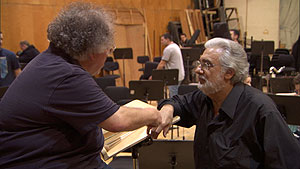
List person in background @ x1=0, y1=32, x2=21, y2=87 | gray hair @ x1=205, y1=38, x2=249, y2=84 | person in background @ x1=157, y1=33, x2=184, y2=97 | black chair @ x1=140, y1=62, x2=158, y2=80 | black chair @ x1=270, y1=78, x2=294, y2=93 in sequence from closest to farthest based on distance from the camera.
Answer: gray hair @ x1=205, y1=38, x2=249, y2=84
black chair @ x1=270, y1=78, x2=294, y2=93
person in background @ x1=0, y1=32, x2=21, y2=87
person in background @ x1=157, y1=33, x2=184, y2=97
black chair @ x1=140, y1=62, x2=158, y2=80

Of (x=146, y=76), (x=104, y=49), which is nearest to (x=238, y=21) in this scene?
(x=146, y=76)

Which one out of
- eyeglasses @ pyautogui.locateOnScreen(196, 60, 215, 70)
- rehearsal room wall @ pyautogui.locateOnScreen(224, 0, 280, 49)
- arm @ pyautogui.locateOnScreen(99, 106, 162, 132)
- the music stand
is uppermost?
rehearsal room wall @ pyautogui.locateOnScreen(224, 0, 280, 49)

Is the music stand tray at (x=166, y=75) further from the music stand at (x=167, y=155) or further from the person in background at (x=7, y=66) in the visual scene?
the music stand at (x=167, y=155)

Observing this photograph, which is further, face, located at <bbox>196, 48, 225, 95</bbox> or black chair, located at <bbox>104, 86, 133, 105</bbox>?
black chair, located at <bbox>104, 86, 133, 105</bbox>

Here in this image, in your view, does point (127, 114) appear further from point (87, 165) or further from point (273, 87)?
point (273, 87)

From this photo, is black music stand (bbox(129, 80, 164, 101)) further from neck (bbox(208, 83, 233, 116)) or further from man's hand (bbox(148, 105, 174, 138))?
neck (bbox(208, 83, 233, 116))

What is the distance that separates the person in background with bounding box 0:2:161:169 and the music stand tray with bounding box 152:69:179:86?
4.31m

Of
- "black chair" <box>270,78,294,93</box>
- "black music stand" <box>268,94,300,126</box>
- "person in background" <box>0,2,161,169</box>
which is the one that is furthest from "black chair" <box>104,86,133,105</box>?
"person in background" <box>0,2,161,169</box>

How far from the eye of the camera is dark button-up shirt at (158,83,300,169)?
160cm

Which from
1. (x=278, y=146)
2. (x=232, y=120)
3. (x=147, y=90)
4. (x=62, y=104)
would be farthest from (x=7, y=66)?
(x=278, y=146)

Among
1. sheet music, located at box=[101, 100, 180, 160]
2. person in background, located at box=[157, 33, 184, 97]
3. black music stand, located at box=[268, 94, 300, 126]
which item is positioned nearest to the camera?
sheet music, located at box=[101, 100, 180, 160]

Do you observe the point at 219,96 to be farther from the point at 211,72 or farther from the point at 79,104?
the point at 79,104

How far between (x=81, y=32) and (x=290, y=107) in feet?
8.46

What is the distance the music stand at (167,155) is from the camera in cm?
261
